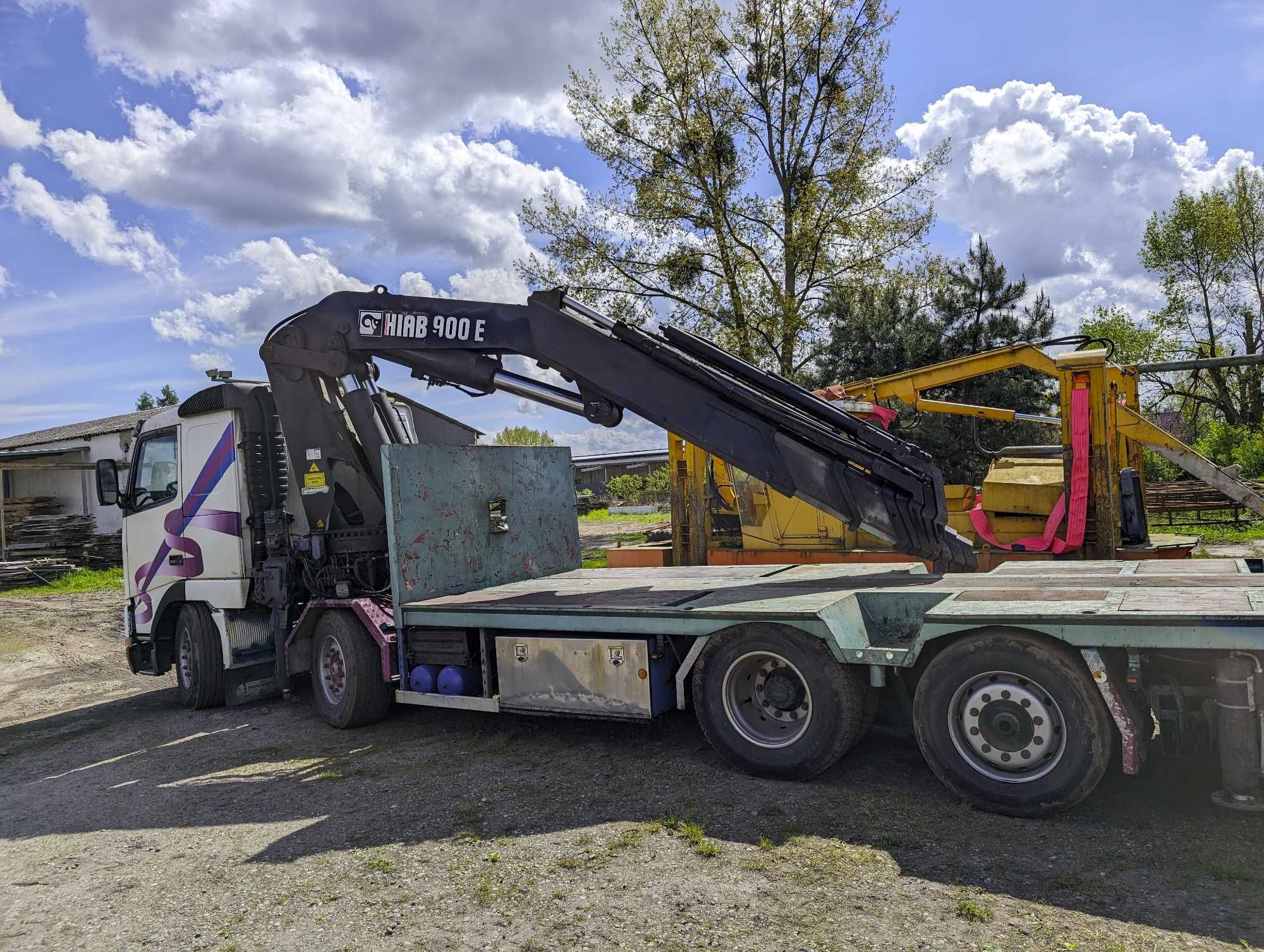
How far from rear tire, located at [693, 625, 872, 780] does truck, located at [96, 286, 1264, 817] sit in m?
0.02

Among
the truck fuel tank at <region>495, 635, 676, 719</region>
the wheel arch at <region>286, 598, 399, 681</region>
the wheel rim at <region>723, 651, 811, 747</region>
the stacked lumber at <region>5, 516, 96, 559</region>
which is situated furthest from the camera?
the stacked lumber at <region>5, 516, 96, 559</region>

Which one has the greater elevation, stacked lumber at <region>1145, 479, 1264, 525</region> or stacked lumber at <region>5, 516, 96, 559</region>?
stacked lumber at <region>5, 516, 96, 559</region>

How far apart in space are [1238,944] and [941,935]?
111 centimetres

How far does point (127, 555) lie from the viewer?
10062 millimetres

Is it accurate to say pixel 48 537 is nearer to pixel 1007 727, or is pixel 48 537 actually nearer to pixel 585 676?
pixel 585 676

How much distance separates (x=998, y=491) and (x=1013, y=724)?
263 inches

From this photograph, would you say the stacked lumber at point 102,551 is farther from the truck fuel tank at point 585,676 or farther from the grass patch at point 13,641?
the truck fuel tank at point 585,676

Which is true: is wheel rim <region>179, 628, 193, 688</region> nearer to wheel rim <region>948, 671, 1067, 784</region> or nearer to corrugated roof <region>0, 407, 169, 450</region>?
wheel rim <region>948, 671, 1067, 784</region>

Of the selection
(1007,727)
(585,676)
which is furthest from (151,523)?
(1007,727)

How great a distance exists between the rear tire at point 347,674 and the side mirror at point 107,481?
3.00 metres

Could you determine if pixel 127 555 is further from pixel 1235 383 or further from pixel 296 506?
pixel 1235 383

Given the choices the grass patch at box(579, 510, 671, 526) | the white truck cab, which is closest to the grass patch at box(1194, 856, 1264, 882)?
the white truck cab

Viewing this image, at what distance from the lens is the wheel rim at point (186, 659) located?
941cm

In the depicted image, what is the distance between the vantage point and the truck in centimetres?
505
